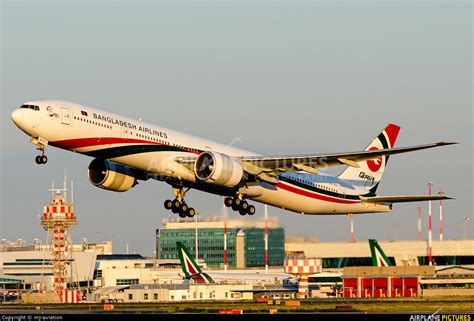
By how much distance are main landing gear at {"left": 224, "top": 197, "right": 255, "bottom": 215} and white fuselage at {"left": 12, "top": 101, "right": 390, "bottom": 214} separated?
67cm

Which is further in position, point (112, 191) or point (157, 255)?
point (157, 255)

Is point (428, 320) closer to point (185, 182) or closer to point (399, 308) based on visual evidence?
point (399, 308)

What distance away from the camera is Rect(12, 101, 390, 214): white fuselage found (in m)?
53.9

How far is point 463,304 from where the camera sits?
63.3 metres

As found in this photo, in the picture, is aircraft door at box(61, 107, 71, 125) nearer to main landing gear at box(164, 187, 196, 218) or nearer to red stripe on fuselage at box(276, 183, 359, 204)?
main landing gear at box(164, 187, 196, 218)

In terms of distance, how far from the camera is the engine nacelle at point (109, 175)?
62688 mm

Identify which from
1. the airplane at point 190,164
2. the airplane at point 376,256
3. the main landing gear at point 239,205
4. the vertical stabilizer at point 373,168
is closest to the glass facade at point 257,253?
the airplane at point 376,256

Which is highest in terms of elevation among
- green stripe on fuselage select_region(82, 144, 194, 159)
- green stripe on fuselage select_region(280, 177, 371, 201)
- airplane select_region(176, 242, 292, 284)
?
green stripe on fuselage select_region(82, 144, 194, 159)

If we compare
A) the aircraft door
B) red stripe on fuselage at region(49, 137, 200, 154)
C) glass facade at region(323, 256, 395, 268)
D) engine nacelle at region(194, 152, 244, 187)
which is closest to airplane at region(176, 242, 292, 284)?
glass facade at region(323, 256, 395, 268)

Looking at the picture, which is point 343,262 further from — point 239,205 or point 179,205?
point 179,205

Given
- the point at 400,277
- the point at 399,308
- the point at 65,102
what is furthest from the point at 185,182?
the point at 400,277

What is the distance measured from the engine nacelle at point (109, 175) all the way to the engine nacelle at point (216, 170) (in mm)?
6819

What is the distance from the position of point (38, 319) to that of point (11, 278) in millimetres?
98609

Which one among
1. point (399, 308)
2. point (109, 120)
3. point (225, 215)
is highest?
point (109, 120)
